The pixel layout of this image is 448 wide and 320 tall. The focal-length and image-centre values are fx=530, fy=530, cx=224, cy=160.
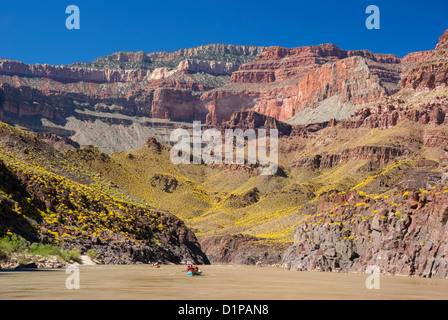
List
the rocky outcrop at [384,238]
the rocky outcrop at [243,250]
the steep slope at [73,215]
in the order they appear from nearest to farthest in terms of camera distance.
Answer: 1. the rocky outcrop at [384,238]
2. the steep slope at [73,215]
3. the rocky outcrop at [243,250]

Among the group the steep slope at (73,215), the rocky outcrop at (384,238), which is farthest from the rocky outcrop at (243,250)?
the rocky outcrop at (384,238)

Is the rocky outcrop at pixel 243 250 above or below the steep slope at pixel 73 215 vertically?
below

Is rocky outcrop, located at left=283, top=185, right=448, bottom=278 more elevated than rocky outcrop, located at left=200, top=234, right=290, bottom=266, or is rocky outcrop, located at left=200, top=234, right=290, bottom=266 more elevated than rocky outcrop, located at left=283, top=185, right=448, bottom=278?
rocky outcrop, located at left=283, top=185, right=448, bottom=278

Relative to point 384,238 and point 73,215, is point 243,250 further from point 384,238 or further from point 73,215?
point 384,238

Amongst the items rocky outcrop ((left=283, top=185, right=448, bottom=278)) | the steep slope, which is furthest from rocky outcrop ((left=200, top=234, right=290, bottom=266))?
rocky outcrop ((left=283, top=185, right=448, bottom=278))

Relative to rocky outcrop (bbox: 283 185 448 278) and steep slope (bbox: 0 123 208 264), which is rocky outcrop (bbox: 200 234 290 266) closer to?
steep slope (bbox: 0 123 208 264)

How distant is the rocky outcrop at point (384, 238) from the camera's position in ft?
224

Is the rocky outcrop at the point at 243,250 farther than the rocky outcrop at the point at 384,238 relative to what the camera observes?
Yes

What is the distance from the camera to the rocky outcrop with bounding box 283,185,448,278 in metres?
68.2

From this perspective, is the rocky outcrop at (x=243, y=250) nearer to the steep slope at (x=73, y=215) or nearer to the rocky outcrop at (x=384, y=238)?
the steep slope at (x=73, y=215)

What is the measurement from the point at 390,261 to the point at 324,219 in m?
30.2
